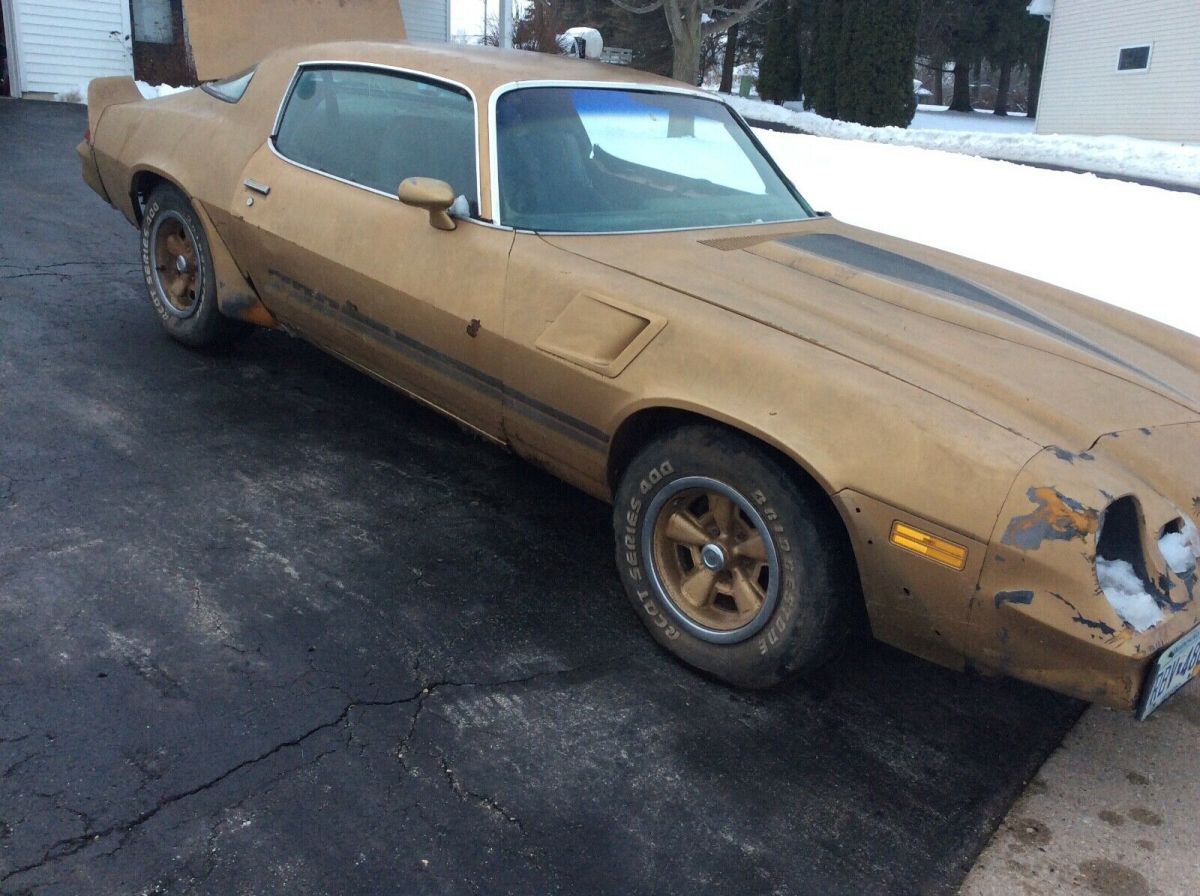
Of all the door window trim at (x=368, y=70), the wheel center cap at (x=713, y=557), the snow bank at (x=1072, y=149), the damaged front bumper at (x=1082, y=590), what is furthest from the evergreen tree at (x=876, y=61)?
the damaged front bumper at (x=1082, y=590)

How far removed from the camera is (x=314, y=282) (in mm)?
3971

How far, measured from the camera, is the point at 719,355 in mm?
2758

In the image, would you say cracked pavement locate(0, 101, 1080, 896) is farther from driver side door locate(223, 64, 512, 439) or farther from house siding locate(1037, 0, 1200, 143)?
house siding locate(1037, 0, 1200, 143)

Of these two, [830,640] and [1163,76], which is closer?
[830,640]

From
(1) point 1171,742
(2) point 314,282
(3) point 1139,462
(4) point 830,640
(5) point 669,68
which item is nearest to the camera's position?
(3) point 1139,462

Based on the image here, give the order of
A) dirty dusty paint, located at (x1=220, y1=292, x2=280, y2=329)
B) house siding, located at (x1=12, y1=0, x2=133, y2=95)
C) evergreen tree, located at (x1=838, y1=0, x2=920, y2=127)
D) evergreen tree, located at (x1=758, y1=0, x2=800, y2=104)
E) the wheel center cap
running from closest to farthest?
1. the wheel center cap
2. dirty dusty paint, located at (x1=220, y1=292, x2=280, y2=329)
3. house siding, located at (x1=12, y1=0, x2=133, y2=95)
4. evergreen tree, located at (x1=838, y1=0, x2=920, y2=127)
5. evergreen tree, located at (x1=758, y1=0, x2=800, y2=104)

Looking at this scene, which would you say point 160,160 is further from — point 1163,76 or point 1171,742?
point 1163,76

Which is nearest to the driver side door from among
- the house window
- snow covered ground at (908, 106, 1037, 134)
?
the house window

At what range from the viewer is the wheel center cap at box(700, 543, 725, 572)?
9.26ft

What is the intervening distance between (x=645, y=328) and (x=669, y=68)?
3342cm

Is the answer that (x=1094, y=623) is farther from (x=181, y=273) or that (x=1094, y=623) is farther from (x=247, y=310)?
(x=181, y=273)

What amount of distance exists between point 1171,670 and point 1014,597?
40cm

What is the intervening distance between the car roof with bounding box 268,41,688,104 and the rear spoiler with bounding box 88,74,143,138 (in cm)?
130

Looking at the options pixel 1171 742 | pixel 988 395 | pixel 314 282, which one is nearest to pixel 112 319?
pixel 314 282
